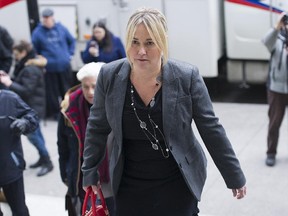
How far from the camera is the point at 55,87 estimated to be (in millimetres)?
8500

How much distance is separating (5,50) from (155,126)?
211 inches

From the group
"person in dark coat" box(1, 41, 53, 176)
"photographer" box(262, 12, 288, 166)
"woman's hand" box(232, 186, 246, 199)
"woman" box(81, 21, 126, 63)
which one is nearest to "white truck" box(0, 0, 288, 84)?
"woman" box(81, 21, 126, 63)

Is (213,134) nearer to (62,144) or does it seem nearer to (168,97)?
(168,97)

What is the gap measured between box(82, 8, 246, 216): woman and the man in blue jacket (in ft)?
17.1

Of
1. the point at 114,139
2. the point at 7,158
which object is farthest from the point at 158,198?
the point at 7,158

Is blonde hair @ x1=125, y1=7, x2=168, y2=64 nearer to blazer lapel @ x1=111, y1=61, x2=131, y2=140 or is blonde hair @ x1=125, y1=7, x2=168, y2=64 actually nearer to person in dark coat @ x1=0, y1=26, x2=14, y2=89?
blazer lapel @ x1=111, y1=61, x2=131, y2=140

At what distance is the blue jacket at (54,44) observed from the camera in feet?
27.0

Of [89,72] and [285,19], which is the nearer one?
[89,72]

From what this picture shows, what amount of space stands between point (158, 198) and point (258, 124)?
452 cm

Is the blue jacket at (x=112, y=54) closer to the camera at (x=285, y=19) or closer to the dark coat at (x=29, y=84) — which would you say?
the dark coat at (x=29, y=84)

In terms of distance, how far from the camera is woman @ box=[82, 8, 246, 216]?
9.62 feet

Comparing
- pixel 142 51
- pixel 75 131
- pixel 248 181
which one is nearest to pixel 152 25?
pixel 142 51

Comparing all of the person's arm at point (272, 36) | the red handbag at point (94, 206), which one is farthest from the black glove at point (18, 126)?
the person's arm at point (272, 36)

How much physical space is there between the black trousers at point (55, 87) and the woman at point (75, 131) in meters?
4.08
